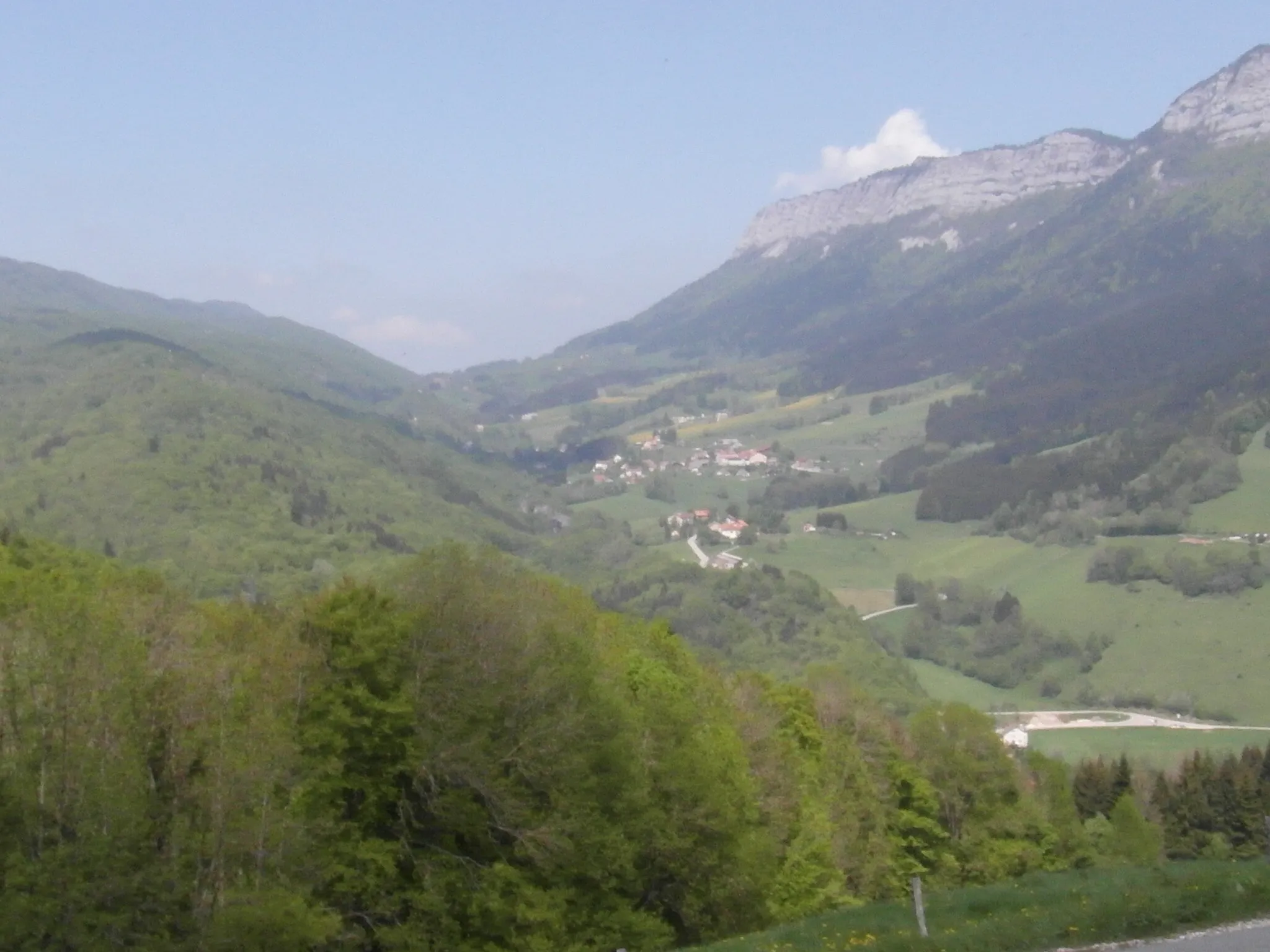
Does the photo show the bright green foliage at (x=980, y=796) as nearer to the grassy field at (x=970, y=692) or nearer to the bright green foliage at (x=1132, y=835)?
the bright green foliage at (x=1132, y=835)

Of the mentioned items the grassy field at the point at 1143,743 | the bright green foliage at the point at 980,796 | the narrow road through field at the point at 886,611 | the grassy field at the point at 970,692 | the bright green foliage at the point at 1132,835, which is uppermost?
the bright green foliage at the point at 980,796

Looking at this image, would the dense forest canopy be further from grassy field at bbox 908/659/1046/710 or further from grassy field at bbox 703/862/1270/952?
grassy field at bbox 908/659/1046/710

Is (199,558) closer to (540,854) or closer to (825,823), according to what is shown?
(825,823)

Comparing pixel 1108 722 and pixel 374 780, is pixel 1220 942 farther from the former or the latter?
pixel 1108 722

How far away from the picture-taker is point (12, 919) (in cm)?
2047

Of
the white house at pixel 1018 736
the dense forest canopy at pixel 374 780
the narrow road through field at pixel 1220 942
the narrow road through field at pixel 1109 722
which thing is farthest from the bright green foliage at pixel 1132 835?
the narrow road through field at pixel 1109 722

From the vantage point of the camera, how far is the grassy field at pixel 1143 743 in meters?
97.8

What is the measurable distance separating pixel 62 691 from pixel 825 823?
23.9m

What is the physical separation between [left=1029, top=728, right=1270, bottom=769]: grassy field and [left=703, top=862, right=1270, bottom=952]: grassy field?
7743cm


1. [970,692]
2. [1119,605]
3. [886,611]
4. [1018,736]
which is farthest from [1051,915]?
[886,611]

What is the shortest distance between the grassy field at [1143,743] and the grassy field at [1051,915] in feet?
254

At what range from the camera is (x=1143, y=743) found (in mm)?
103750

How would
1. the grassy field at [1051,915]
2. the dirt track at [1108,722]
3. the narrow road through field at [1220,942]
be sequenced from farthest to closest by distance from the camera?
1. the dirt track at [1108,722]
2. the grassy field at [1051,915]
3. the narrow road through field at [1220,942]

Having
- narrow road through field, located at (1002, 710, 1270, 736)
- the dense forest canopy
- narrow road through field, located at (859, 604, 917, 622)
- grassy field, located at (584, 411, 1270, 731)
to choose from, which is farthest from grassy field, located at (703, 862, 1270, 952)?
narrow road through field, located at (859, 604, 917, 622)
